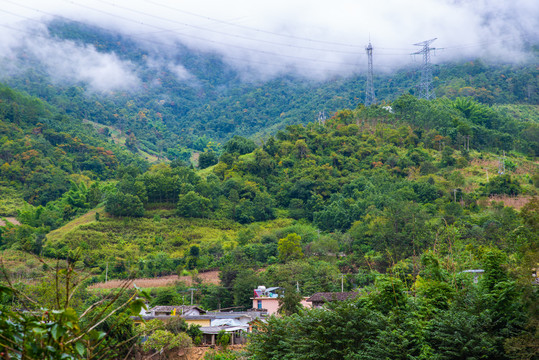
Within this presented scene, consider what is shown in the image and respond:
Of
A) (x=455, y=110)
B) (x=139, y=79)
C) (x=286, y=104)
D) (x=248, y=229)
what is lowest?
(x=248, y=229)

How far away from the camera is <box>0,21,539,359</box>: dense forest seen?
44.9 feet

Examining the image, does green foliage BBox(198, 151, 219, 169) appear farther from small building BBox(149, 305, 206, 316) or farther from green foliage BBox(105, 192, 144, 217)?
small building BBox(149, 305, 206, 316)

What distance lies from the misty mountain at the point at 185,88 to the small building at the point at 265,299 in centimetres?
4753

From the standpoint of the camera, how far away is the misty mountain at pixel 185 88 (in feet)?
275

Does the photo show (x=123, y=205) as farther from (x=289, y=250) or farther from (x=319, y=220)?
(x=319, y=220)

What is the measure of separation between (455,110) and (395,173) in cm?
1473

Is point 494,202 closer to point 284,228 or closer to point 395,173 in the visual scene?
point 395,173

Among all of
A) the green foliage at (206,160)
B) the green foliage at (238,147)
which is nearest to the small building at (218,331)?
the green foliage at (238,147)

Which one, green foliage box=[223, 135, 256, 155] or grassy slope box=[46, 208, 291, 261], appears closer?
grassy slope box=[46, 208, 291, 261]

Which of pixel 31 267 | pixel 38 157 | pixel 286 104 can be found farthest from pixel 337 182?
pixel 286 104

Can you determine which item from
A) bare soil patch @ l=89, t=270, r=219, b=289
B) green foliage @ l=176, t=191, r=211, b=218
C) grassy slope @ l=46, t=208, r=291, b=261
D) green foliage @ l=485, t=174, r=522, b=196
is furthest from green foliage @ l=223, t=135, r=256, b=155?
green foliage @ l=485, t=174, r=522, b=196

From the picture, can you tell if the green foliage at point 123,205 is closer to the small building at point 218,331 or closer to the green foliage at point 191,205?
the green foliage at point 191,205

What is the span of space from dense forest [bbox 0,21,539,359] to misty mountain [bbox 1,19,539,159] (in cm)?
123

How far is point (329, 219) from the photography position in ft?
153
